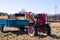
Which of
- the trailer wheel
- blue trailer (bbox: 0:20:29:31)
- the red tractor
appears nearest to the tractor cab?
the red tractor

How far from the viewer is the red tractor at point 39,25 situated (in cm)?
1677

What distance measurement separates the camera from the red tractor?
55.0ft

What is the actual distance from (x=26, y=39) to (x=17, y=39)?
0.71 m

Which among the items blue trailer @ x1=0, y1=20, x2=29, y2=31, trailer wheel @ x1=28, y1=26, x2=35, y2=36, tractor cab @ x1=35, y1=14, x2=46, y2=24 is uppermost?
tractor cab @ x1=35, y1=14, x2=46, y2=24

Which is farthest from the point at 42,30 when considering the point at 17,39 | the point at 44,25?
the point at 17,39

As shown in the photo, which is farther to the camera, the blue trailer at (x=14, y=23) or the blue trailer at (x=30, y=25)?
the blue trailer at (x=14, y=23)

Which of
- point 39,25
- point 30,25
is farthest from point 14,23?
point 39,25

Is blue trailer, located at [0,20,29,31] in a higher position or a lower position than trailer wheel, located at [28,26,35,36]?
higher

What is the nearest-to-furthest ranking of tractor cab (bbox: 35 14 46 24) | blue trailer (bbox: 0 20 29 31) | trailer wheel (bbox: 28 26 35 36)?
1. trailer wheel (bbox: 28 26 35 36)
2. tractor cab (bbox: 35 14 46 24)
3. blue trailer (bbox: 0 20 29 31)

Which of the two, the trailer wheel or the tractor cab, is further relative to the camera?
the tractor cab

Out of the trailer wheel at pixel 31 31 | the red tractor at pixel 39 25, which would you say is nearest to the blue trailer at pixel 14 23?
the trailer wheel at pixel 31 31

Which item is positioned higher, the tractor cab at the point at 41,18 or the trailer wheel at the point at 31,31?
the tractor cab at the point at 41,18

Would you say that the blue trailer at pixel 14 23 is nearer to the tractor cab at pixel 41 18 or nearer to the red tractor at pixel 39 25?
the red tractor at pixel 39 25

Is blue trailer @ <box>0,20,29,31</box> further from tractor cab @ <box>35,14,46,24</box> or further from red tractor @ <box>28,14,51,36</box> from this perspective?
tractor cab @ <box>35,14,46,24</box>
